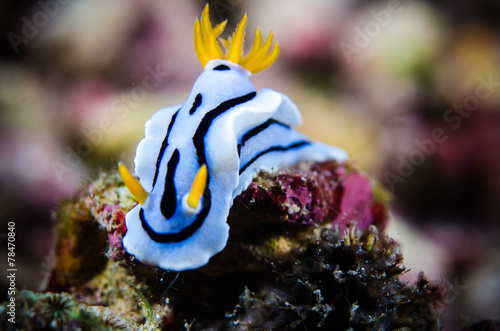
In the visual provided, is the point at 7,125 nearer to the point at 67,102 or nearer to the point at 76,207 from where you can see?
the point at 67,102

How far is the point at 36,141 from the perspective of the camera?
4562 mm

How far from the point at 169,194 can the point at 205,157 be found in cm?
31

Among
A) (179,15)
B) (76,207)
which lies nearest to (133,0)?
(179,15)

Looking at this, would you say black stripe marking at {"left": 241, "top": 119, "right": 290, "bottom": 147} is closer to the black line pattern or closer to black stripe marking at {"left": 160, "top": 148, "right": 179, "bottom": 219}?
the black line pattern

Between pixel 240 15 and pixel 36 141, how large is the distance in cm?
330

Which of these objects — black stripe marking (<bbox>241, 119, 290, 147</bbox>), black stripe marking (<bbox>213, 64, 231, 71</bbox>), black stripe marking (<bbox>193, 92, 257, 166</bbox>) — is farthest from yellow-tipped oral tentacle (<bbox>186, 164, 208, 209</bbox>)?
black stripe marking (<bbox>213, 64, 231, 71</bbox>)

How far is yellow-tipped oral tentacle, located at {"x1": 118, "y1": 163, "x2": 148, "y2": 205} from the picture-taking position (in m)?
1.63

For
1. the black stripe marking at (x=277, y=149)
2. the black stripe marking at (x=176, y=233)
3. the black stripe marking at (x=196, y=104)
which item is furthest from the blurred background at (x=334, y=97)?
the black stripe marking at (x=176, y=233)

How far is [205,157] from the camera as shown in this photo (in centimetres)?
188

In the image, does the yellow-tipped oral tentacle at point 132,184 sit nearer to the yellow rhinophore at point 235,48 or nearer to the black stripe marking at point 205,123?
the black stripe marking at point 205,123

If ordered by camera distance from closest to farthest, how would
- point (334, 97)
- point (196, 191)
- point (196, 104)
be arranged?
point (196, 191) → point (196, 104) → point (334, 97)

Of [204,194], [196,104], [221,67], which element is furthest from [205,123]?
[221,67]

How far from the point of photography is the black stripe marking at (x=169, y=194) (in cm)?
166

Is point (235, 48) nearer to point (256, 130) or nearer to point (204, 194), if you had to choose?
point (256, 130)
